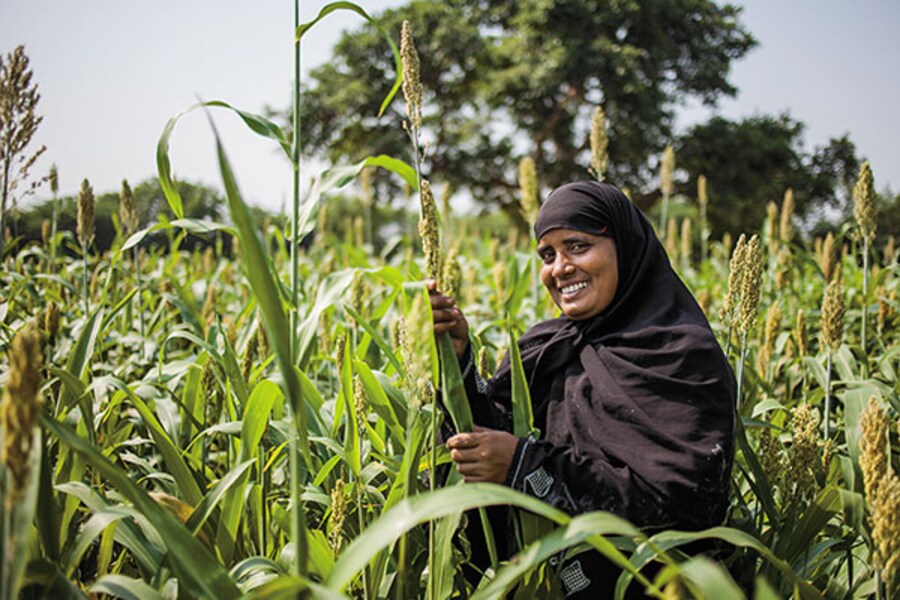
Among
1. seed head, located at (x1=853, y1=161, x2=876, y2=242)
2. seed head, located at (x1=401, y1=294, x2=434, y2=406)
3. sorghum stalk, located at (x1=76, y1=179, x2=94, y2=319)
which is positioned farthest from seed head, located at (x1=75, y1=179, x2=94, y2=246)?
seed head, located at (x1=853, y1=161, x2=876, y2=242)

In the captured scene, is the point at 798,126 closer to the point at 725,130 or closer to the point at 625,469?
the point at 725,130

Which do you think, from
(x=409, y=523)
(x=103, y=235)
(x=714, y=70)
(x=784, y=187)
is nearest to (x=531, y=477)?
(x=409, y=523)

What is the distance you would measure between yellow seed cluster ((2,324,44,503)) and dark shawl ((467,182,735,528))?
38.6 inches

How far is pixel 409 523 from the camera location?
2.57 ft

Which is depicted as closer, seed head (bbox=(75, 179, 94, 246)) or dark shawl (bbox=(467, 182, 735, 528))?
dark shawl (bbox=(467, 182, 735, 528))

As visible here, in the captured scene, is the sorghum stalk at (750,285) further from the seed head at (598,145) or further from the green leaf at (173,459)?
the green leaf at (173,459)

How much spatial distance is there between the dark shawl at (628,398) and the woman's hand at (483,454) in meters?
0.03

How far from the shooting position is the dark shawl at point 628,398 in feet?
4.50

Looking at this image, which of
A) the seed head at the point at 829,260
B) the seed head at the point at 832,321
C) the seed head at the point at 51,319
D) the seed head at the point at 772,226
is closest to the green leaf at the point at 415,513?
the seed head at the point at 832,321

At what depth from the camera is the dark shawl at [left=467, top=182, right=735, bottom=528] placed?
4.50 feet

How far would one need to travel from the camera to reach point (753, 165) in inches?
945

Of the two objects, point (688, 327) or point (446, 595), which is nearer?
point (446, 595)

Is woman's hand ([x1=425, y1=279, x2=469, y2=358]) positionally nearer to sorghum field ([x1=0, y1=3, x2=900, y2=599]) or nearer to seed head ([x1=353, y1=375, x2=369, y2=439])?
sorghum field ([x1=0, y1=3, x2=900, y2=599])

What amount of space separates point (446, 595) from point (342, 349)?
638mm
